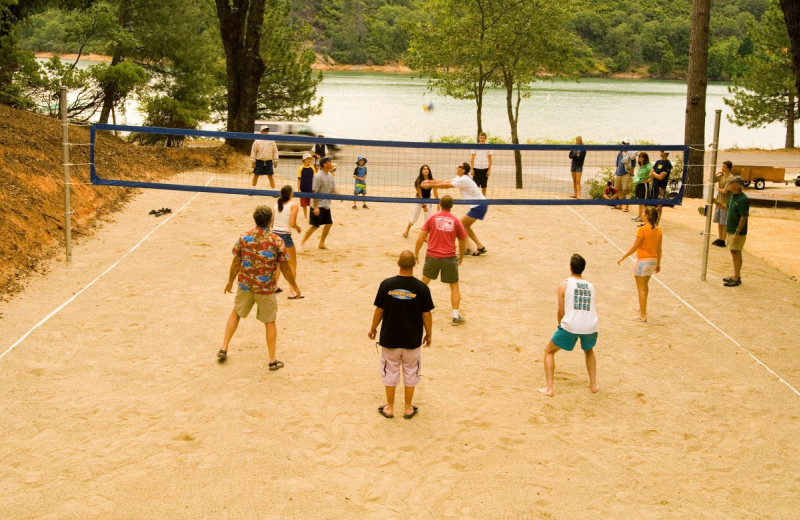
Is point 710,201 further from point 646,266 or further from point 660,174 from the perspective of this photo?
point 660,174

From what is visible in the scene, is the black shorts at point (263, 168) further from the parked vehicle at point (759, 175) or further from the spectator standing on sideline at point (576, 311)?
the parked vehicle at point (759, 175)

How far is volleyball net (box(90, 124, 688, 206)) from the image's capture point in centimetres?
1336

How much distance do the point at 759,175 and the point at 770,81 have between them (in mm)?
15729

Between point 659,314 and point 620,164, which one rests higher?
point 620,164

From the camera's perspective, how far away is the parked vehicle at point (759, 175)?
25938 millimetres

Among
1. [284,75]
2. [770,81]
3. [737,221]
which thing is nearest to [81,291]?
[737,221]

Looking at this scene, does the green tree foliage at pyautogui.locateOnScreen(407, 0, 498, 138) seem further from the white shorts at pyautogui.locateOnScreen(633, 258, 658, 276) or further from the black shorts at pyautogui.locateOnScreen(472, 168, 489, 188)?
the white shorts at pyautogui.locateOnScreen(633, 258, 658, 276)

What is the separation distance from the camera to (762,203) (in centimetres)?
2141

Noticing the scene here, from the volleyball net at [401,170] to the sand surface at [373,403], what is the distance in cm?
153

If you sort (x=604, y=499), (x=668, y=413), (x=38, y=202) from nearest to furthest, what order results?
(x=604, y=499) → (x=668, y=413) → (x=38, y=202)

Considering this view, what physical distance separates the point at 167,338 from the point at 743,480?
20.3 ft

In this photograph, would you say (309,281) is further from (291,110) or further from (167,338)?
(291,110)

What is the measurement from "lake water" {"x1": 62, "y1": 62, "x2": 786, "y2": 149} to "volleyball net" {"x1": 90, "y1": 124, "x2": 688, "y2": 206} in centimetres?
724

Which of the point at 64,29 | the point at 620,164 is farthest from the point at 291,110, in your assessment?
the point at 620,164
